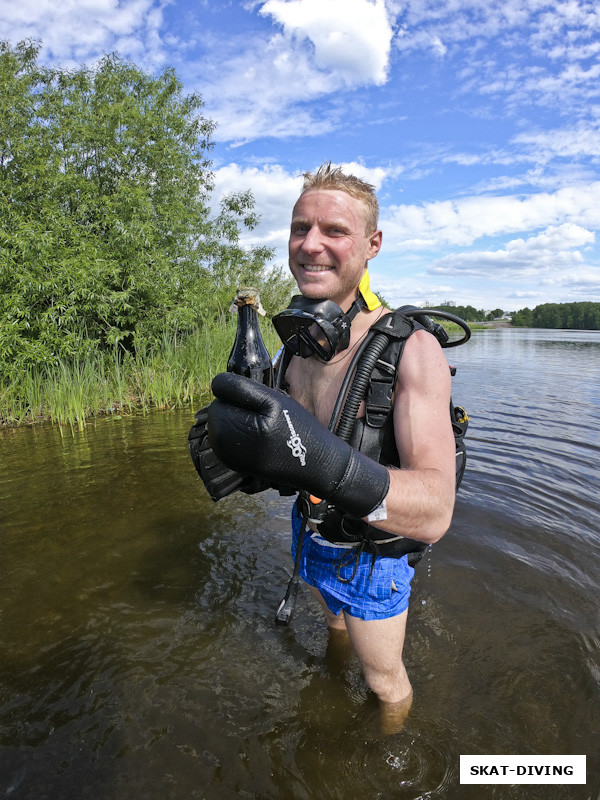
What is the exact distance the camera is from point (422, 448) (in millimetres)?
1758

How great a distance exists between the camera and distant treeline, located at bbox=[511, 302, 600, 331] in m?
101

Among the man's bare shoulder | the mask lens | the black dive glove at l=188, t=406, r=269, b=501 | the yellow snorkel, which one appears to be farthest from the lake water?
the yellow snorkel

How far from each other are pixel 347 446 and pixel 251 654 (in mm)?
2145

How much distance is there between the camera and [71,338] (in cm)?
955

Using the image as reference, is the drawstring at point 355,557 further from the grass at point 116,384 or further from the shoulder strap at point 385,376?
the grass at point 116,384

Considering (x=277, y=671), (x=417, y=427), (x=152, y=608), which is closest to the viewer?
(x=417, y=427)

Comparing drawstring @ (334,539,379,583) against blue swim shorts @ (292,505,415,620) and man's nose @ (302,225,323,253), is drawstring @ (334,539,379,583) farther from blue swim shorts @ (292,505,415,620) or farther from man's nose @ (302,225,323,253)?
man's nose @ (302,225,323,253)

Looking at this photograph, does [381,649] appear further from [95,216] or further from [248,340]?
[95,216]

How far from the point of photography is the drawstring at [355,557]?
2.03m

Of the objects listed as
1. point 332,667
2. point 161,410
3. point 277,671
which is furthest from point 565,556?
point 161,410

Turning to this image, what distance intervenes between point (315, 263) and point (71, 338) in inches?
347

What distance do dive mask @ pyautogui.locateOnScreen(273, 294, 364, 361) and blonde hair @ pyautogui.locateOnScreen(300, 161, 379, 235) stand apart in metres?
0.48

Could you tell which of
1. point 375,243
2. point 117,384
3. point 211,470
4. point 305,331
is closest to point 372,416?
point 305,331

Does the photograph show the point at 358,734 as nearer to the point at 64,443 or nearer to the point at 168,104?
the point at 64,443
